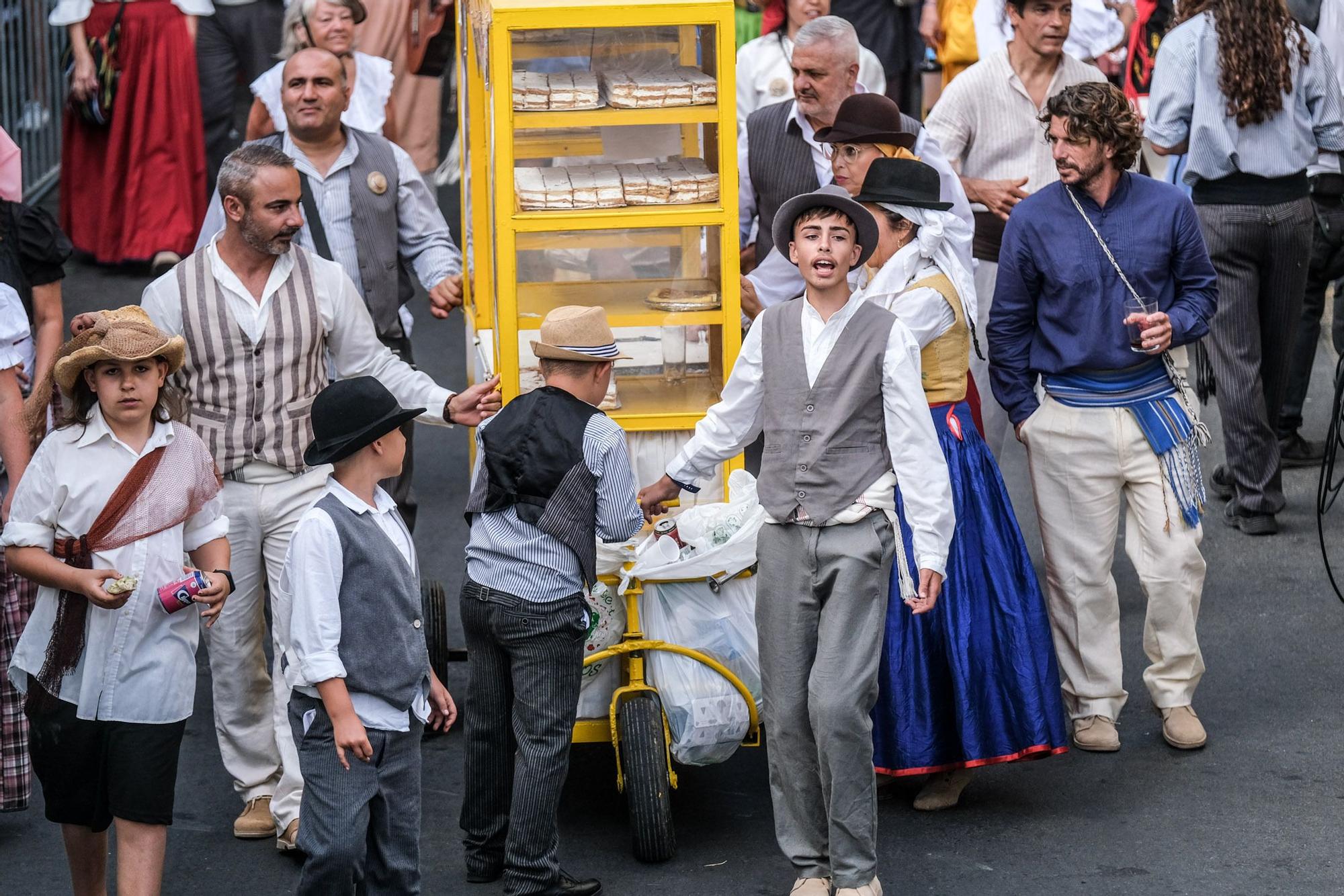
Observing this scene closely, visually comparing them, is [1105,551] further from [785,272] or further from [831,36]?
[831,36]

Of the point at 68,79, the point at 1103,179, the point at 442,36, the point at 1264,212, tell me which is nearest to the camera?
the point at 1103,179

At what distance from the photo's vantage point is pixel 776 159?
21.7ft

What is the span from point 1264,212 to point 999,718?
303cm

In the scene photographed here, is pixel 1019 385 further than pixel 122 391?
Yes

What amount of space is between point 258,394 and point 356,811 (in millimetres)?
1491

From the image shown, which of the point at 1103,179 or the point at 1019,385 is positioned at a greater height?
the point at 1103,179

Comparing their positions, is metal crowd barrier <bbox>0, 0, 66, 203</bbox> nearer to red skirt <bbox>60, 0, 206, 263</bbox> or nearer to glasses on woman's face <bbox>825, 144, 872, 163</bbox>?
red skirt <bbox>60, 0, 206, 263</bbox>

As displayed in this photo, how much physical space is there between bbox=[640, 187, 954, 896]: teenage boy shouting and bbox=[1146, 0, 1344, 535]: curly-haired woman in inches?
119

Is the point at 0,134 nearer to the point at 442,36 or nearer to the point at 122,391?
the point at 122,391

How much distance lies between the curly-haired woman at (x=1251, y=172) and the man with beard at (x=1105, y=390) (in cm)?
165

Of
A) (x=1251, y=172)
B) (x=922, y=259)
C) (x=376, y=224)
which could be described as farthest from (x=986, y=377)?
(x=376, y=224)

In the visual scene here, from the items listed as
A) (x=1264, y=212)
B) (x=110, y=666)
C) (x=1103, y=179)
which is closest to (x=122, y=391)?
(x=110, y=666)

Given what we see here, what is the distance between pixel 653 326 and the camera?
5574mm

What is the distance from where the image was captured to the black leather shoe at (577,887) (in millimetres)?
4730
